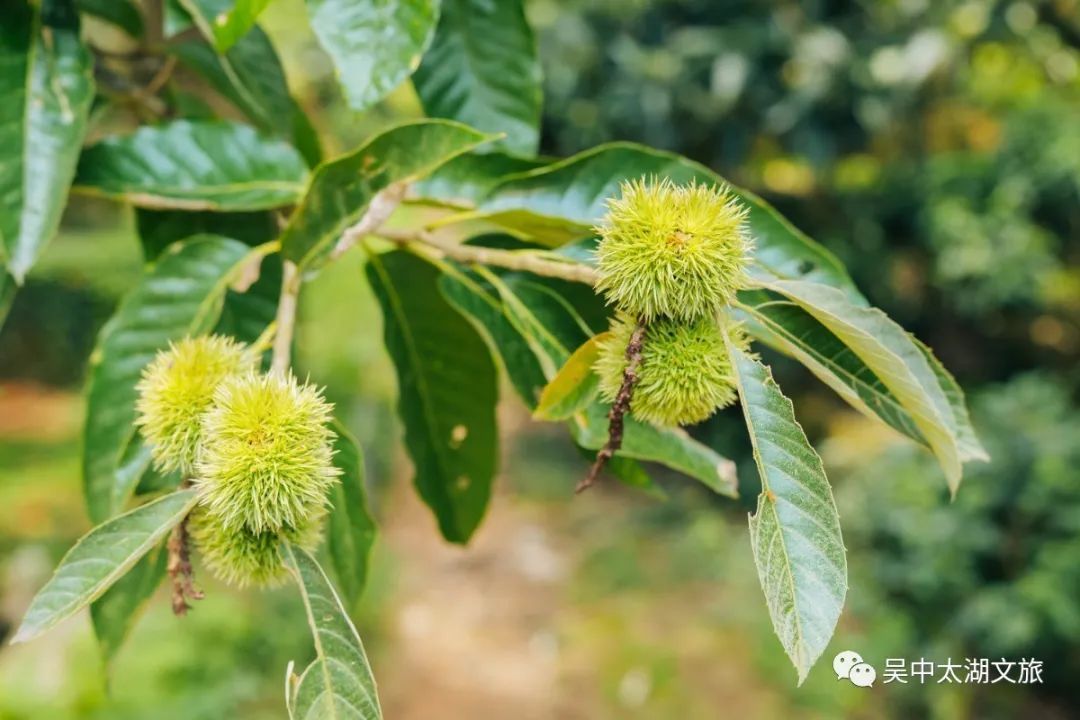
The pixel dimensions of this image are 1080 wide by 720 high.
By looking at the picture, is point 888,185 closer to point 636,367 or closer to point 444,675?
point 444,675

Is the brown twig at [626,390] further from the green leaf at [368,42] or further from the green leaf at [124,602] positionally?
the green leaf at [124,602]

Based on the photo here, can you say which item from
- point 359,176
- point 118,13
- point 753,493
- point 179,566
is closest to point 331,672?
point 179,566

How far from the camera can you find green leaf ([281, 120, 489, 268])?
0.61 metres

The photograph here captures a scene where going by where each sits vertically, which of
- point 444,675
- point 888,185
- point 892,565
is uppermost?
point 888,185

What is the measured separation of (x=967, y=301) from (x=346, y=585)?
3.19 meters

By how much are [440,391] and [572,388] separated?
0.95ft

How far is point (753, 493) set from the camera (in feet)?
13.1

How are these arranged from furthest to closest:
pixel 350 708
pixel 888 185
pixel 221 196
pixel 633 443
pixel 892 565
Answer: pixel 888 185 → pixel 892 565 → pixel 221 196 → pixel 633 443 → pixel 350 708

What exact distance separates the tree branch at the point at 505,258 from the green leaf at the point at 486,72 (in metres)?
0.15

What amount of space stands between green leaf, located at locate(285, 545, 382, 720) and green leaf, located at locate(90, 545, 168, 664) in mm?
266

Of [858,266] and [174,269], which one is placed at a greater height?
[174,269]

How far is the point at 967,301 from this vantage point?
11.2 ft

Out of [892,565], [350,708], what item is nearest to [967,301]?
[892,565]

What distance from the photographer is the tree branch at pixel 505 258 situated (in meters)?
0.58
